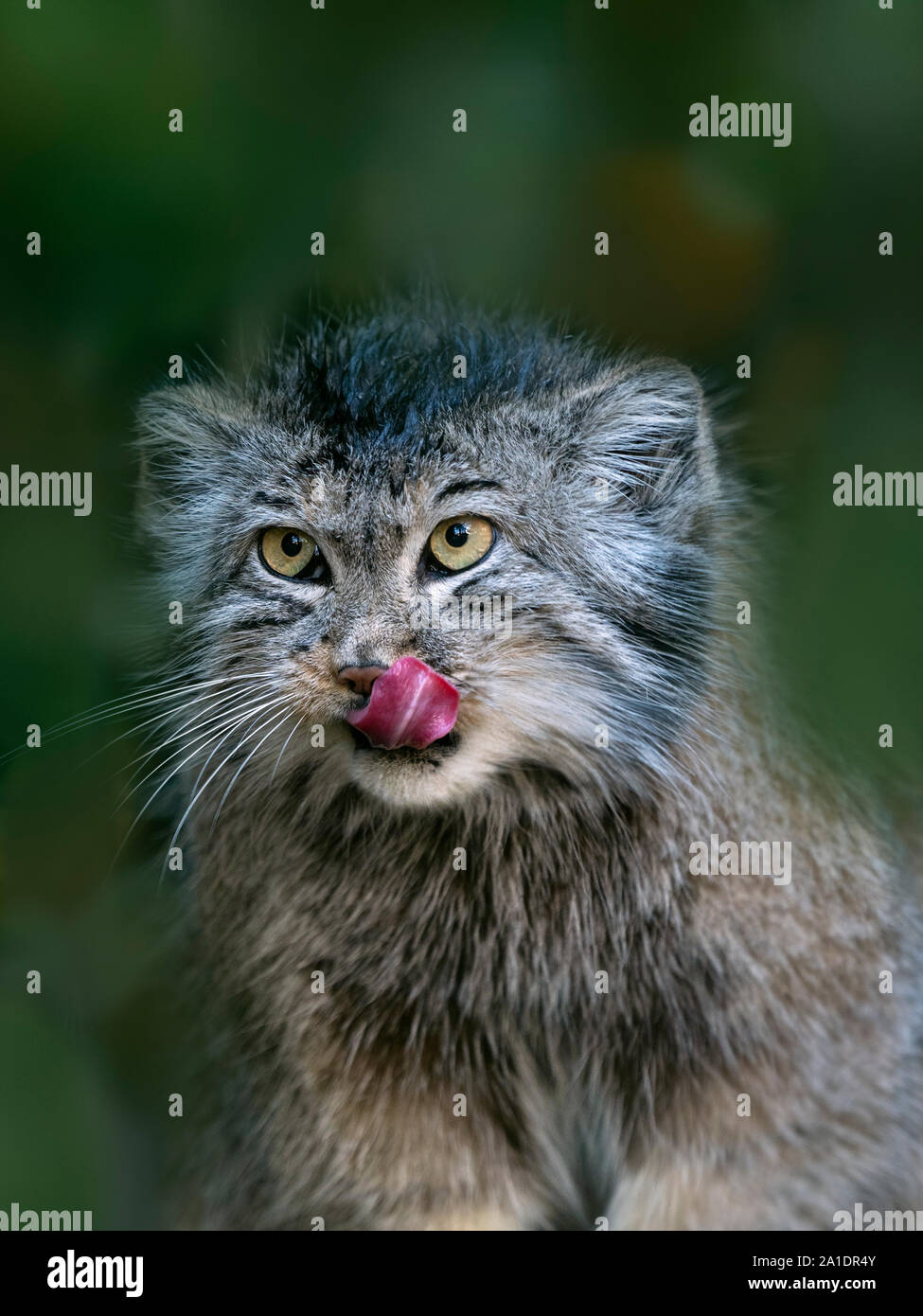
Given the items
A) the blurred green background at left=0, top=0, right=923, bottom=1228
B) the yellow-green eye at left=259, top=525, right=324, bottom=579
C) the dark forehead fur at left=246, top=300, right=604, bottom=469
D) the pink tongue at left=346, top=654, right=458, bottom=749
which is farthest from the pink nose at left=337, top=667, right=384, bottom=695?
the blurred green background at left=0, top=0, right=923, bottom=1228

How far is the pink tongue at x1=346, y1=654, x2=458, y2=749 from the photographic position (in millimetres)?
1581

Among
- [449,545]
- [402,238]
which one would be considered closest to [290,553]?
[449,545]

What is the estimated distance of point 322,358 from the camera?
1.83 m

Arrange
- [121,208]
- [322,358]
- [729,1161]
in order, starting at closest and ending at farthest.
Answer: [121,208]
[322,358]
[729,1161]

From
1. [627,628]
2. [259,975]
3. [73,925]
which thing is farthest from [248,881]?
[627,628]

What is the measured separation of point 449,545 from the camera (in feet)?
5.52

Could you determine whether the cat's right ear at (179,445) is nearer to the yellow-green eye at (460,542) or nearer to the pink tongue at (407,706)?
the yellow-green eye at (460,542)

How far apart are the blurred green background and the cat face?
9cm

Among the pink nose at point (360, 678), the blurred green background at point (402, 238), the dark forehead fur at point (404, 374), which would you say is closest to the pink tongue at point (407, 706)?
the pink nose at point (360, 678)

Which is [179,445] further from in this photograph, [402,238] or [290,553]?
[402,238]

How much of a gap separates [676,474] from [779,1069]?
2.77ft

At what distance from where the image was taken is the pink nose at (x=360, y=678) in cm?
157

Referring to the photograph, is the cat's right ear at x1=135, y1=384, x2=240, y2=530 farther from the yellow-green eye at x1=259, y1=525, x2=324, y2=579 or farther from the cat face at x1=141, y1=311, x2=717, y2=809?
the yellow-green eye at x1=259, y1=525, x2=324, y2=579
